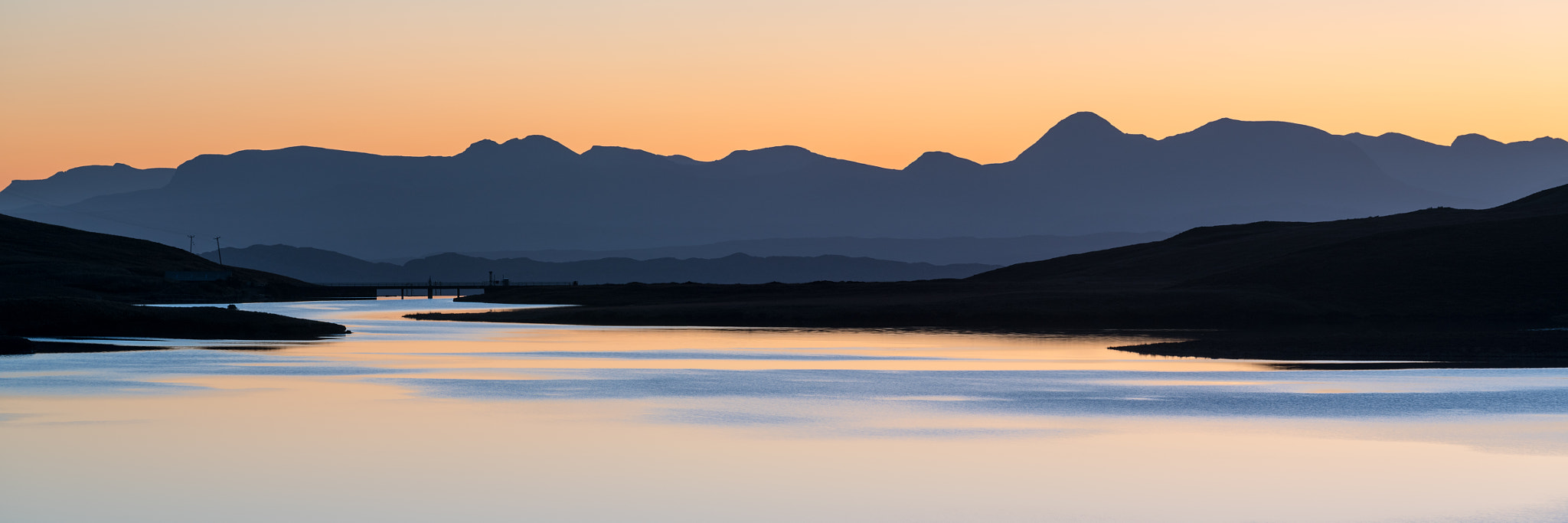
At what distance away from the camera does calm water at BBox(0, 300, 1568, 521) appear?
22.8 metres

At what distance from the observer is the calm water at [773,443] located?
2275cm

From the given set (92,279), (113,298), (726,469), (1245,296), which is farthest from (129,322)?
(92,279)

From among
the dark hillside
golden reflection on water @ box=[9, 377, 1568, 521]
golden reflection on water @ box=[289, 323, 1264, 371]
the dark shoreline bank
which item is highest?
the dark hillside

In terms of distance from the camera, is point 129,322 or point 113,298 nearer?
point 129,322

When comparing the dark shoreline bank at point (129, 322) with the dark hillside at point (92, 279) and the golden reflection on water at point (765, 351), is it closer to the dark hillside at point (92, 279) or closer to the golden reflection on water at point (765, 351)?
the golden reflection on water at point (765, 351)

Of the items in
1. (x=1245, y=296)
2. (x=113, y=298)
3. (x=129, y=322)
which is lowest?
(x=129, y=322)

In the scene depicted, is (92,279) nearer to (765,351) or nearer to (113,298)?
(113,298)

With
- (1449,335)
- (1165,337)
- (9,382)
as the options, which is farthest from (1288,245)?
(9,382)

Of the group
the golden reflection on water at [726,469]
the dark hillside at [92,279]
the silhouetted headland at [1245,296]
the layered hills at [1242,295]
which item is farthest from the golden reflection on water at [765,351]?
the dark hillside at [92,279]

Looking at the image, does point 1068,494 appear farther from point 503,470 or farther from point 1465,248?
point 1465,248

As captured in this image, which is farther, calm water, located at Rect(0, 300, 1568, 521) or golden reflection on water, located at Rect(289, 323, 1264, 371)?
golden reflection on water, located at Rect(289, 323, 1264, 371)

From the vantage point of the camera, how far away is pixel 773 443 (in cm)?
3034

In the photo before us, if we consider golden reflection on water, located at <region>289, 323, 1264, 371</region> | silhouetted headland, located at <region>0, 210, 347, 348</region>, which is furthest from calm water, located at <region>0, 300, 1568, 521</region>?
silhouetted headland, located at <region>0, 210, 347, 348</region>

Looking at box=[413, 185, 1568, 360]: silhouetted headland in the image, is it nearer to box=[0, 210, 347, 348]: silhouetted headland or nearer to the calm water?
the calm water
